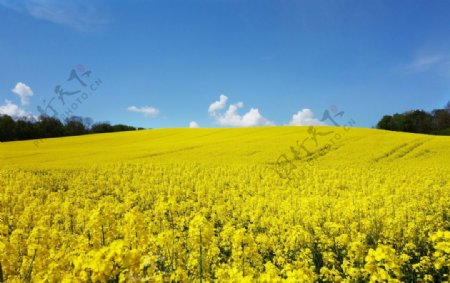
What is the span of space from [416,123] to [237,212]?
72888mm

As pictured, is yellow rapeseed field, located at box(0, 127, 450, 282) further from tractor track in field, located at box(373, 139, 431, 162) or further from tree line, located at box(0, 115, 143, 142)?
tree line, located at box(0, 115, 143, 142)

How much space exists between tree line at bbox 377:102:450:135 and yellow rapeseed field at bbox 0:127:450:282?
41.8m

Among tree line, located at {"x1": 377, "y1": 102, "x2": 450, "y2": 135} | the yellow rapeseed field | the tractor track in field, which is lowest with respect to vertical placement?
the yellow rapeseed field

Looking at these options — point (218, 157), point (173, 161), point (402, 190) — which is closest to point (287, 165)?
point (218, 157)

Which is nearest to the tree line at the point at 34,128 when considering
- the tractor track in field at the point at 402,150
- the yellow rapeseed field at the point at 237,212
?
the yellow rapeseed field at the point at 237,212

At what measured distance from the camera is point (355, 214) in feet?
36.5

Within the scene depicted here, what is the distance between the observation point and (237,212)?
497 inches

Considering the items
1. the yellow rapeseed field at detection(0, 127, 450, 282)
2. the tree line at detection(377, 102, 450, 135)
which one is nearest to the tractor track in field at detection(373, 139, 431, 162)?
the yellow rapeseed field at detection(0, 127, 450, 282)

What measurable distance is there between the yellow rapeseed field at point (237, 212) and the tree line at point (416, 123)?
137 ft

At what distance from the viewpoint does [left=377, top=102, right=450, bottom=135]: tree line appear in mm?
72438

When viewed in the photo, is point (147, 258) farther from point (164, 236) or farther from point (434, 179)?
point (434, 179)

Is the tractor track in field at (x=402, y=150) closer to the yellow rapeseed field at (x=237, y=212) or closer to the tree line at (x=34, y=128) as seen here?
the yellow rapeseed field at (x=237, y=212)

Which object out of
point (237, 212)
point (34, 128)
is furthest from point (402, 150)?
point (34, 128)

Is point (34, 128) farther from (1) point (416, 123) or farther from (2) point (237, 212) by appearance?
(1) point (416, 123)
